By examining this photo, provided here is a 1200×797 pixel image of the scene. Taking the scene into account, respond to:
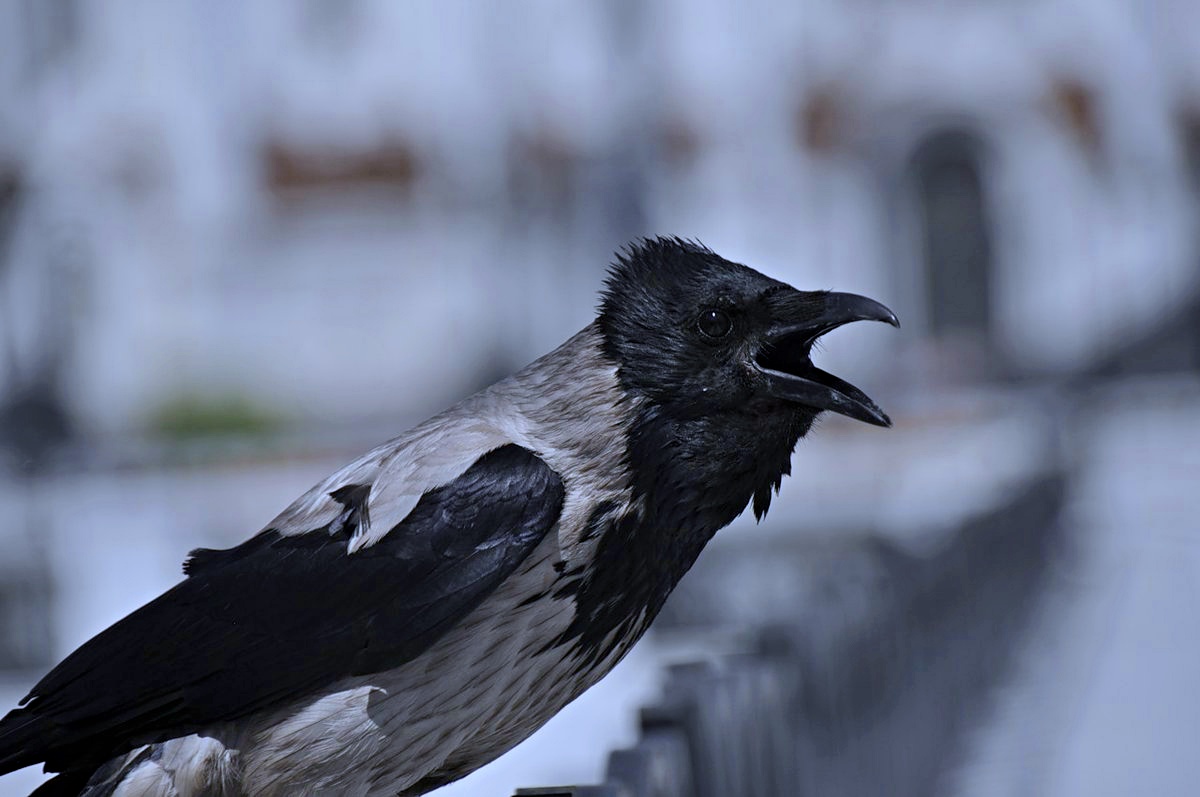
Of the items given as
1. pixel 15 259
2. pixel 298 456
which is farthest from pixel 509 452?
pixel 15 259

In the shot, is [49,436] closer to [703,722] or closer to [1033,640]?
[1033,640]

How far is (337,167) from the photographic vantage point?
2058 centimetres

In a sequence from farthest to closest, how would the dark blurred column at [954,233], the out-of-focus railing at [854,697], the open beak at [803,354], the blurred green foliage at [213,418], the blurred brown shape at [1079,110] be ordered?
the dark blurred column at [954,233], the blurred green foliage at [213,418], the blurred brown shape at [1079,110], the out-of-focus railing at [854,697], the open beak at [803,354]

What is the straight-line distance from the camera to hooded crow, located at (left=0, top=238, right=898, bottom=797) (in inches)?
91.2

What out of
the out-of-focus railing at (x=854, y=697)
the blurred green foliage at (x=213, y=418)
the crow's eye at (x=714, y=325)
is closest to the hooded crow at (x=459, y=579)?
the crow's eye at (x=714, y=325)

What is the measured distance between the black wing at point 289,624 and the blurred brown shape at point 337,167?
18.3 metres

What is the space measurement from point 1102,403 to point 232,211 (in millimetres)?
10457

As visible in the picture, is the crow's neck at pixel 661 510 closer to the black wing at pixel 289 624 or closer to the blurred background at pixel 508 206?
the black wing at pixel 289 624

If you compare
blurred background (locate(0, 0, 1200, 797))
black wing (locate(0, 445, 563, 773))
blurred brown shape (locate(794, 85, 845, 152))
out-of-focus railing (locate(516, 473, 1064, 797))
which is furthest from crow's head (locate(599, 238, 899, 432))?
Answer: blurred brown shape (locate(794, 85, 845, 152))

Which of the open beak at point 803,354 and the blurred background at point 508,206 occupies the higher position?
the blurred background at point 508,206

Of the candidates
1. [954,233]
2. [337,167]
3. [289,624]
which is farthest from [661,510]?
[954,233]

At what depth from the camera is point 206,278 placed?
20.9 meters

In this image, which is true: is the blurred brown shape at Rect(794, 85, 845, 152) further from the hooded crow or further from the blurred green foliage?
the hooded crow

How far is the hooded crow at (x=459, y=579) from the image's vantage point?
7.60 feet
